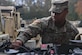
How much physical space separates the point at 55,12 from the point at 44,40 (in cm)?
67

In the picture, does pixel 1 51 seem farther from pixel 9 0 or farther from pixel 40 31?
pixel 9 0

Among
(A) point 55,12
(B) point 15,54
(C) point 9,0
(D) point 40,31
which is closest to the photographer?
(B) point 15,54

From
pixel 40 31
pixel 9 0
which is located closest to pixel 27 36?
pixel 40 31

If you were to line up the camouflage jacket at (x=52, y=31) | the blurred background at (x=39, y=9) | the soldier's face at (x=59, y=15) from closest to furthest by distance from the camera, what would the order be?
the soldier's face at (x=59, y=15) → the camouflage jacket at (x=52, y=31) → the blurred background at (x=39, y=9)

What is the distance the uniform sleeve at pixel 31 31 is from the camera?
338 centimetres

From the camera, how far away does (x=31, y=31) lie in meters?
3.59

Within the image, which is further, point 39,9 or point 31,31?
point 39,9

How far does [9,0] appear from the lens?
42219 mm

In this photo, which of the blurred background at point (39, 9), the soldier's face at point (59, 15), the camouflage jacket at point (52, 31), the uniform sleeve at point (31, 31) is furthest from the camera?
the blurred background at point (39, 9)

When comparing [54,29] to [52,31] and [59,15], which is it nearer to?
[52,31]

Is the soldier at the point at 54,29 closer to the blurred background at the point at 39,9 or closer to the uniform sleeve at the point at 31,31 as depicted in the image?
the uniform sleeve at the point at 31,31

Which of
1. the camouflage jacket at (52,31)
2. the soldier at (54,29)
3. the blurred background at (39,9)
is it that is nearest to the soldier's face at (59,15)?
the soldier at (54,29)

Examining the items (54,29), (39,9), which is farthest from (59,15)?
(39,9)

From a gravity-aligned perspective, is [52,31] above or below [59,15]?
below
